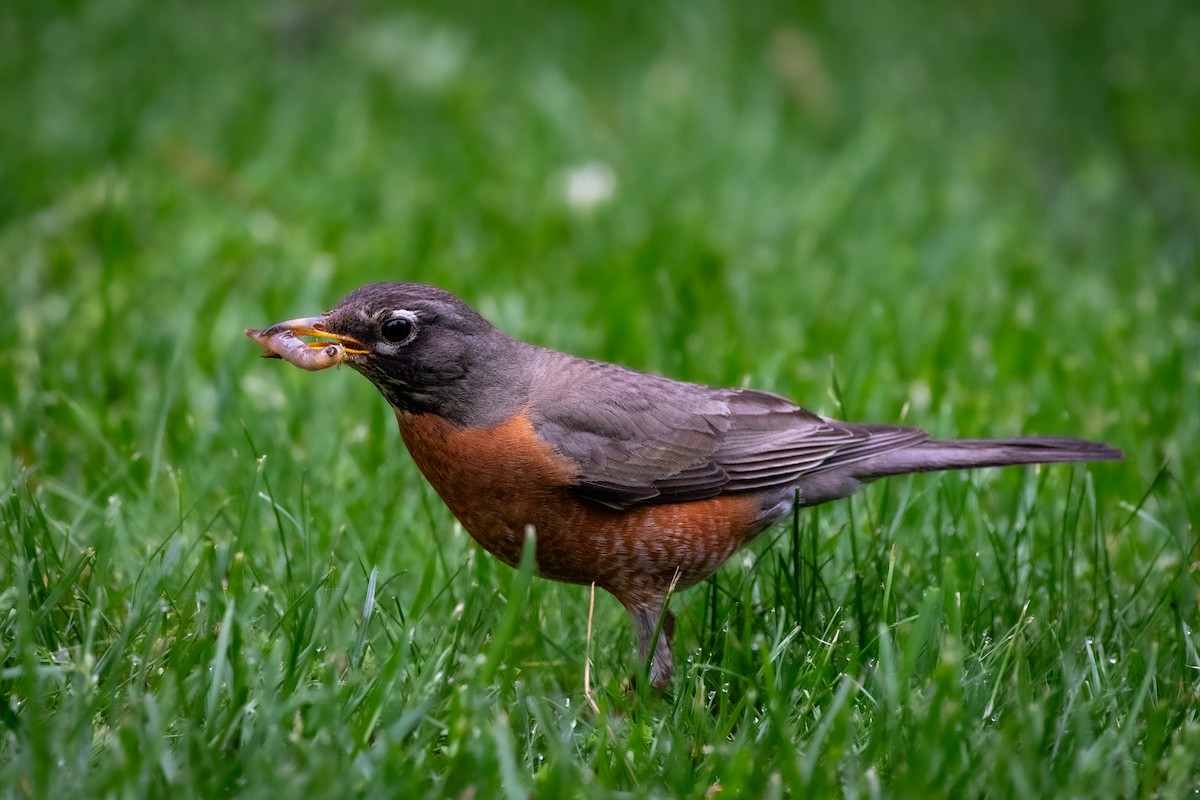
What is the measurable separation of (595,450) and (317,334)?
2.73 ft

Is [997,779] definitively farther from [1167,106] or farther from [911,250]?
[1167,106]

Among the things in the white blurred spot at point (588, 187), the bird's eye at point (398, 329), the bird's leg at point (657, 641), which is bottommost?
the bird's leg at point (657, 641)

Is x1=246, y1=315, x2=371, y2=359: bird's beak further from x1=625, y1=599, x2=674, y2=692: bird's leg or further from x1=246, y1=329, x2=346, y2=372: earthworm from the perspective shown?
x1=625, y1=599, x2=674, y2=692: bird's leg

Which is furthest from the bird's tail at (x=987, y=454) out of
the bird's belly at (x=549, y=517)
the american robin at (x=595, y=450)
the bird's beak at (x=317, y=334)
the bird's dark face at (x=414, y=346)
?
the bird's beak at (x=317, y=334)

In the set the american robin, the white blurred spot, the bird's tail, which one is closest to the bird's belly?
the american robin

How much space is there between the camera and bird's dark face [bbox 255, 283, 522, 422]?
3.70m

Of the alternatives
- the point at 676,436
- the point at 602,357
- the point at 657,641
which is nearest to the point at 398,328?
the point at 676,436

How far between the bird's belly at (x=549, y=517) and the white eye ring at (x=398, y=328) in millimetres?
224

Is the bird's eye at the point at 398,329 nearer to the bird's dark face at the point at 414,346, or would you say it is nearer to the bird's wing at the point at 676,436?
the bird's dark face at the point at 414,346

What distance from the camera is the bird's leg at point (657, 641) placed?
357 centimetres

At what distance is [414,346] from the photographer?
374 centimetres

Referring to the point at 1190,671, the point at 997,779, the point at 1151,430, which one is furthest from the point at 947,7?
the point at 997,779

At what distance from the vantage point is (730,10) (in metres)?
9.24

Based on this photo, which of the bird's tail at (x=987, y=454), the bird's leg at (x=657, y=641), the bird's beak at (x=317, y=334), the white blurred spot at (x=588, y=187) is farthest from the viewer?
the white blurred spot at (x=588, y=187)
